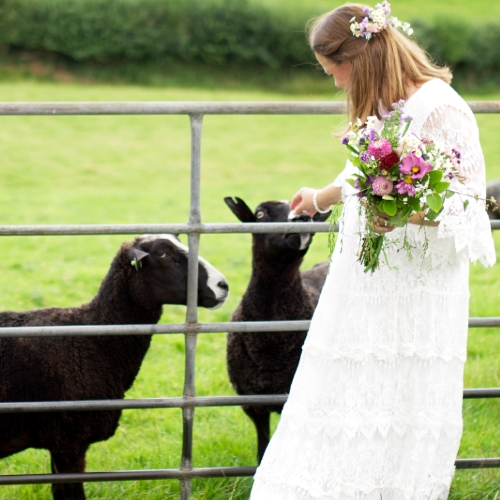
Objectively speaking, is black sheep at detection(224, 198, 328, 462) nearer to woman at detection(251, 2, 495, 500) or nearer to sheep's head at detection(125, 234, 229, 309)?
sheep's head at detection(125, 234, 229, 309)

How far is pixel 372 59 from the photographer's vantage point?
2654mm

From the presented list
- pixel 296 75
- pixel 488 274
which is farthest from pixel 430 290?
pixel 296 75

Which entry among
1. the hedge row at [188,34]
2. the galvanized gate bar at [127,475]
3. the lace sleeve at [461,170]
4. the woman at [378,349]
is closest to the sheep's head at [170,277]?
the galvanized gate bar at [127,475]

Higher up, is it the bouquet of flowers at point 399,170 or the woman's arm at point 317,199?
the bouquet of flowers at point 399,170

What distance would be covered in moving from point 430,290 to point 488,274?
254 inches

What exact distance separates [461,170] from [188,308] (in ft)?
4.12

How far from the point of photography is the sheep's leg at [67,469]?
339 centimetres

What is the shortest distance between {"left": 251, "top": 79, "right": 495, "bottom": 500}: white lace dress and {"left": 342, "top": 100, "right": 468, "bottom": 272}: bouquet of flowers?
0.76 ft

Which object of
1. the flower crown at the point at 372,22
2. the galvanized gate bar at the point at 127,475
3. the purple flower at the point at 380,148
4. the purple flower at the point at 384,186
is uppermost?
the flower crown at the point at 372,22

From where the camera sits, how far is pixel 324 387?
9.15 ft

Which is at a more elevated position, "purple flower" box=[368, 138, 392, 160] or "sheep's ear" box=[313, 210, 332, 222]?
"purple flower" box=[368, 138, 392, 160]

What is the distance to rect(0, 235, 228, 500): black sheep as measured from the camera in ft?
11.3

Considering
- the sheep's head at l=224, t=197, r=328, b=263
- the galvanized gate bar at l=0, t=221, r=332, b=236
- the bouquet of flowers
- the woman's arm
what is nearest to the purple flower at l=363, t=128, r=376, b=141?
the bouquet of flowers

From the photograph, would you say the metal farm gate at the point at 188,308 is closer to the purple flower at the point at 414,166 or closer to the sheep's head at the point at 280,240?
the purple flower at the point at 414,166
